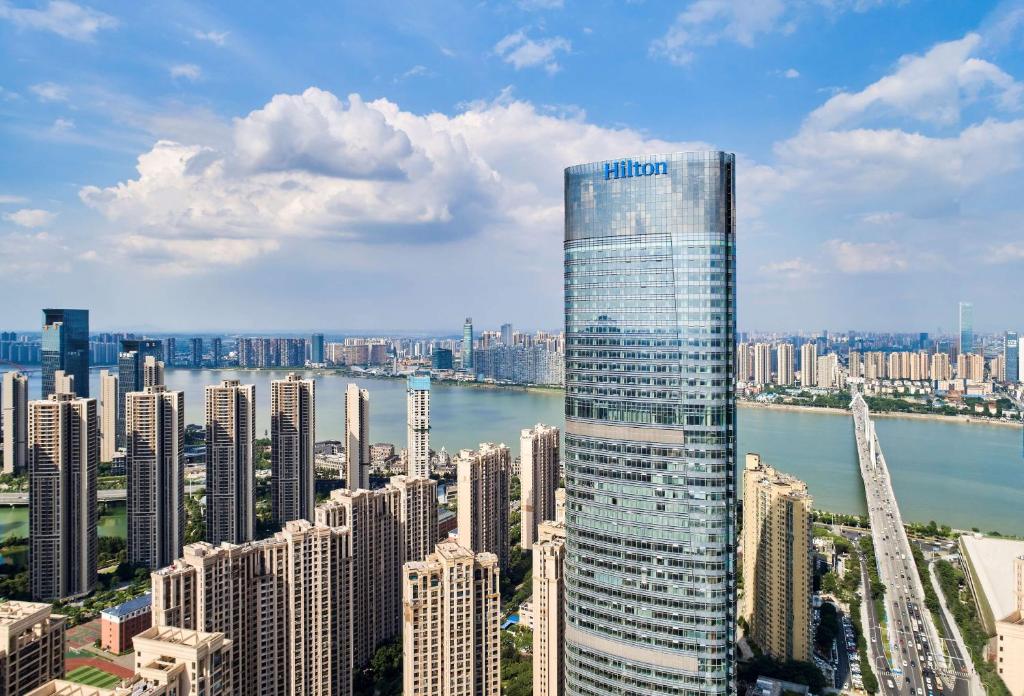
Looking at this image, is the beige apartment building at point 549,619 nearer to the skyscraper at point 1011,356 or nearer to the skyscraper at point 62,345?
the skyscraper at point 62,345

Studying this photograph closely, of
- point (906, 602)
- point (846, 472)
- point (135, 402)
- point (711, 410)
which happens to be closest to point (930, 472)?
point (846, 472)

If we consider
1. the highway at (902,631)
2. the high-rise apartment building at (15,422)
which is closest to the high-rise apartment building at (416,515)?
the highway at (902,631)

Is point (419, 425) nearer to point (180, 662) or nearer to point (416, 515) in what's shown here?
point (416, 515)

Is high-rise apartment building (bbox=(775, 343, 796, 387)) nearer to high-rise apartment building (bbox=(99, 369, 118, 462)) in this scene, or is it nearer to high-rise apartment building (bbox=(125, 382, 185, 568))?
high-rise apartment building (bbox=(99, 369, 118, 462))

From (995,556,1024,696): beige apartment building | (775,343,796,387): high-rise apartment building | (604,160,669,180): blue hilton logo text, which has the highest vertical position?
(604,160,669,180): blue hilton logo text

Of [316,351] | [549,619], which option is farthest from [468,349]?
[549,619]

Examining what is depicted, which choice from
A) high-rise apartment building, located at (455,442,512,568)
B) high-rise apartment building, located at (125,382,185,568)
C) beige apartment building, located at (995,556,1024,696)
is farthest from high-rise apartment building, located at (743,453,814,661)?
high-rise apartment building, located at (125,382,185,568)
